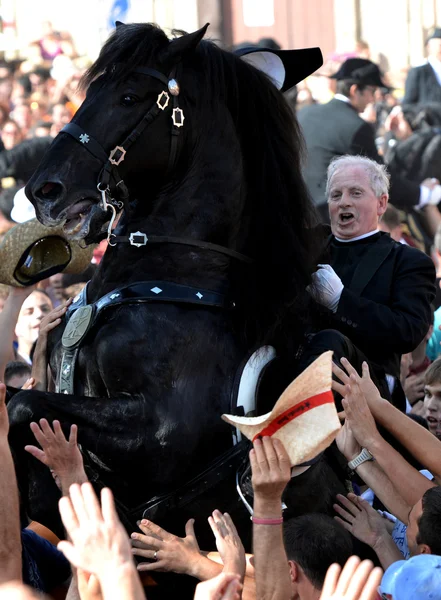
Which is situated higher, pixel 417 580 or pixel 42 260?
pixel 42 260

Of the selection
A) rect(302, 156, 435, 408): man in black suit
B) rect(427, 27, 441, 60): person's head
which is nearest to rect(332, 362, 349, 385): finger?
rect(302, 156, 435, 408): man in black suit

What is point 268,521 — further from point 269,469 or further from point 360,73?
point 360,73

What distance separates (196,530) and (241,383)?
590 mm

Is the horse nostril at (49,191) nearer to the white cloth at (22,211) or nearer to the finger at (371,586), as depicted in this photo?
the finger at (371,586)

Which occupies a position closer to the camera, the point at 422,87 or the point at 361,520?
the point at 361,520

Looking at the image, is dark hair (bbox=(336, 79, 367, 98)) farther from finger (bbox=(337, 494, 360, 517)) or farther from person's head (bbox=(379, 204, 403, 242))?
finger (bbox=(337, 494, 360, 517))

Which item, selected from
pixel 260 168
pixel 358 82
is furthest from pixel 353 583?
pixel 358 82

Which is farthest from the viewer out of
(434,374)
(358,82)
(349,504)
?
(358,82)

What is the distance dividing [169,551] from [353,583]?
1.22 meters

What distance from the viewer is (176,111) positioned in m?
4.23

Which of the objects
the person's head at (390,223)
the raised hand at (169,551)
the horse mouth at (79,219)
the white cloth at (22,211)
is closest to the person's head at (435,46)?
the person's head at (390,223)

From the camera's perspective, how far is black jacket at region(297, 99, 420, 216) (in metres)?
10.1

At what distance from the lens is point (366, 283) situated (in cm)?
472

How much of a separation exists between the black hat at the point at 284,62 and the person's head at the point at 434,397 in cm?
140
